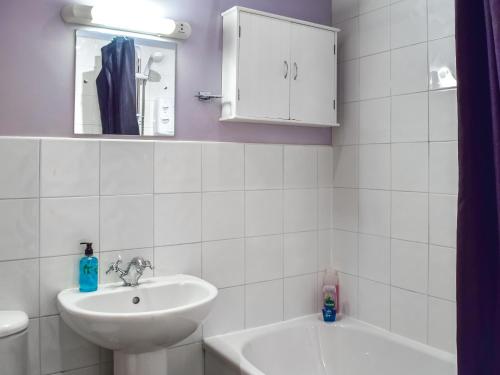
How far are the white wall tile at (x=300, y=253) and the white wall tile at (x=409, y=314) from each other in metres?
0.46

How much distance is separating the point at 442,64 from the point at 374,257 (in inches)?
38.2

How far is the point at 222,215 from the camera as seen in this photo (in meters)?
2.20

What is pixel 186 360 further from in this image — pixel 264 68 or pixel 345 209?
pixel 264 68

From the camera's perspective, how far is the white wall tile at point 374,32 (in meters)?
2.27

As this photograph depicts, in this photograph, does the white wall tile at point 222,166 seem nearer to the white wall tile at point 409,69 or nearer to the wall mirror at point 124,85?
the wall mirror at point 124,85

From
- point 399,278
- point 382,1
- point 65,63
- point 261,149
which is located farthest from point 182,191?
point 382,1

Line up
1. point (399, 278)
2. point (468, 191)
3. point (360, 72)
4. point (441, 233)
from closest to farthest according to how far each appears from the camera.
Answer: point (468, 191)
point (441, 233)
point (399, 278)
point (360, 72)

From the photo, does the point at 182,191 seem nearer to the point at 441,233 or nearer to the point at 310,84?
the point at 310,84

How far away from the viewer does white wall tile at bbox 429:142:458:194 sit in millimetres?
1983

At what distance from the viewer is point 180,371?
209cm

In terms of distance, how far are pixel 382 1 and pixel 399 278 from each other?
135 cm

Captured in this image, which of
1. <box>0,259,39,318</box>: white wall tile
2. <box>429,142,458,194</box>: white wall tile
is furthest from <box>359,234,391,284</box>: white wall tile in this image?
<box>0,259,39,318</box>: white wall tile

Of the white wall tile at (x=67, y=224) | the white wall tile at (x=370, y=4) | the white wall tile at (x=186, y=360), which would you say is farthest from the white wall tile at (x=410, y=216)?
the white wall tile at (x=67, y=224)

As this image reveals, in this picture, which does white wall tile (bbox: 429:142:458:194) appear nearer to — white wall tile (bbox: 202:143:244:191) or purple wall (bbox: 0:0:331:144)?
white wall tile (bbox: 202:143:244:191)
